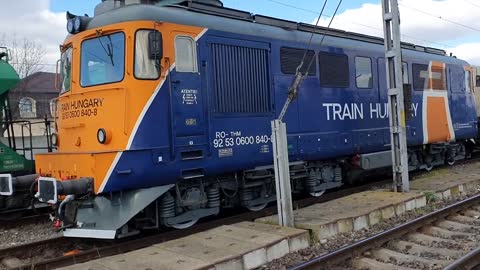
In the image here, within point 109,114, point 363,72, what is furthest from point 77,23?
point 363,72

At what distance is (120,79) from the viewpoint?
712 centimetres

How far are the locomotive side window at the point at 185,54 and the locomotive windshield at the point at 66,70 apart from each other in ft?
6.00

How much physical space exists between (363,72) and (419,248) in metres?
5.38

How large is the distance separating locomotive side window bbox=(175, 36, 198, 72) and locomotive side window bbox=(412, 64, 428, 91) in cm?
716

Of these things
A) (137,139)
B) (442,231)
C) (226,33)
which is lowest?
(442,231)

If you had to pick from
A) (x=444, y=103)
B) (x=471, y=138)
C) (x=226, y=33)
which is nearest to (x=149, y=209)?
Result: (x=226, y=33)

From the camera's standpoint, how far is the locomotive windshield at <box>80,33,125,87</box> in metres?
7.20

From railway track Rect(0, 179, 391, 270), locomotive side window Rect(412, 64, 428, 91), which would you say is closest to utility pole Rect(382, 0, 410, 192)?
railway track Rect(0, 179, 391, 270)

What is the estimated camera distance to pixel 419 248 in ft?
21.4

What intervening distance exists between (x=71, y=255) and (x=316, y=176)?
16.8ft

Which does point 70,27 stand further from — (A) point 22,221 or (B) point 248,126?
(A) point 22,221

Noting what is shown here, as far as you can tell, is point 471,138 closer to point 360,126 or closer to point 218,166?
point 360,126

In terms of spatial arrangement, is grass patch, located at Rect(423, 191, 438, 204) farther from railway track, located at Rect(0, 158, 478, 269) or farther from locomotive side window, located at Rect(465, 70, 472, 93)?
locomotive side window, located at Rect(465, 70, 472, 93)

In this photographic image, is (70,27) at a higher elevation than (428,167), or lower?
higher
